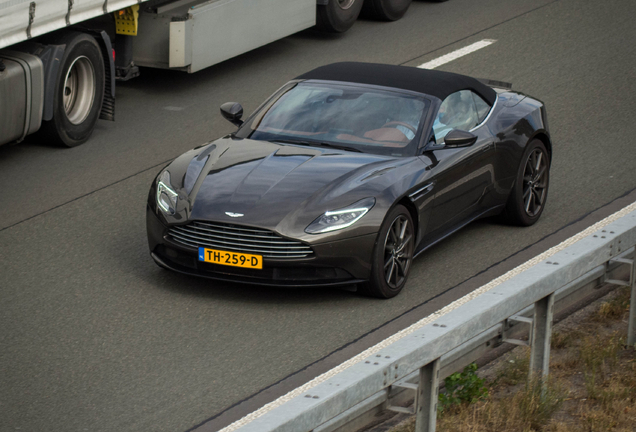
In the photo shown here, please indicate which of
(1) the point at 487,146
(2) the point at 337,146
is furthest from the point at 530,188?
(2) the point at 337,146

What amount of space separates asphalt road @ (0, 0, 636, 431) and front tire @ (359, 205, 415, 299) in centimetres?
11

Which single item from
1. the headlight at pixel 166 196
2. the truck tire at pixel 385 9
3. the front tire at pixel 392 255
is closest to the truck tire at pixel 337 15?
the truck tire at pixel 385 9

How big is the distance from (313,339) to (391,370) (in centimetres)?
270

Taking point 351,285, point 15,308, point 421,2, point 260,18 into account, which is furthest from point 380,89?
point 421,2

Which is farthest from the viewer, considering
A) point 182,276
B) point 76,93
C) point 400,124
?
point 76,93

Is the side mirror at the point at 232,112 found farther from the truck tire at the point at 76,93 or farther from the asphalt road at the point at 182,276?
the truck tire at the point at 76,93

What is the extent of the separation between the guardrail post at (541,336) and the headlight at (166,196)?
3009mm

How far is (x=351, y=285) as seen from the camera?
736cm

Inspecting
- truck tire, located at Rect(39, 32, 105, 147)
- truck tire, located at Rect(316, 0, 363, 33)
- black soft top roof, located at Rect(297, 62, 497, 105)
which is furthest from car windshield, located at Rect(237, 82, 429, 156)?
truck tire, located at Rect(316, 0, 363, 33)

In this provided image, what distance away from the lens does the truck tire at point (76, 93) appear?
426 inches

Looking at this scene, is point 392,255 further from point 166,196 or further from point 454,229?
point 166,196

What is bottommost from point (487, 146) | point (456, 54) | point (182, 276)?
point (182, 276)

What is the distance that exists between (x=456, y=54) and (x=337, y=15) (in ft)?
6.50

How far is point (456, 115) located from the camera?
8.51 m
